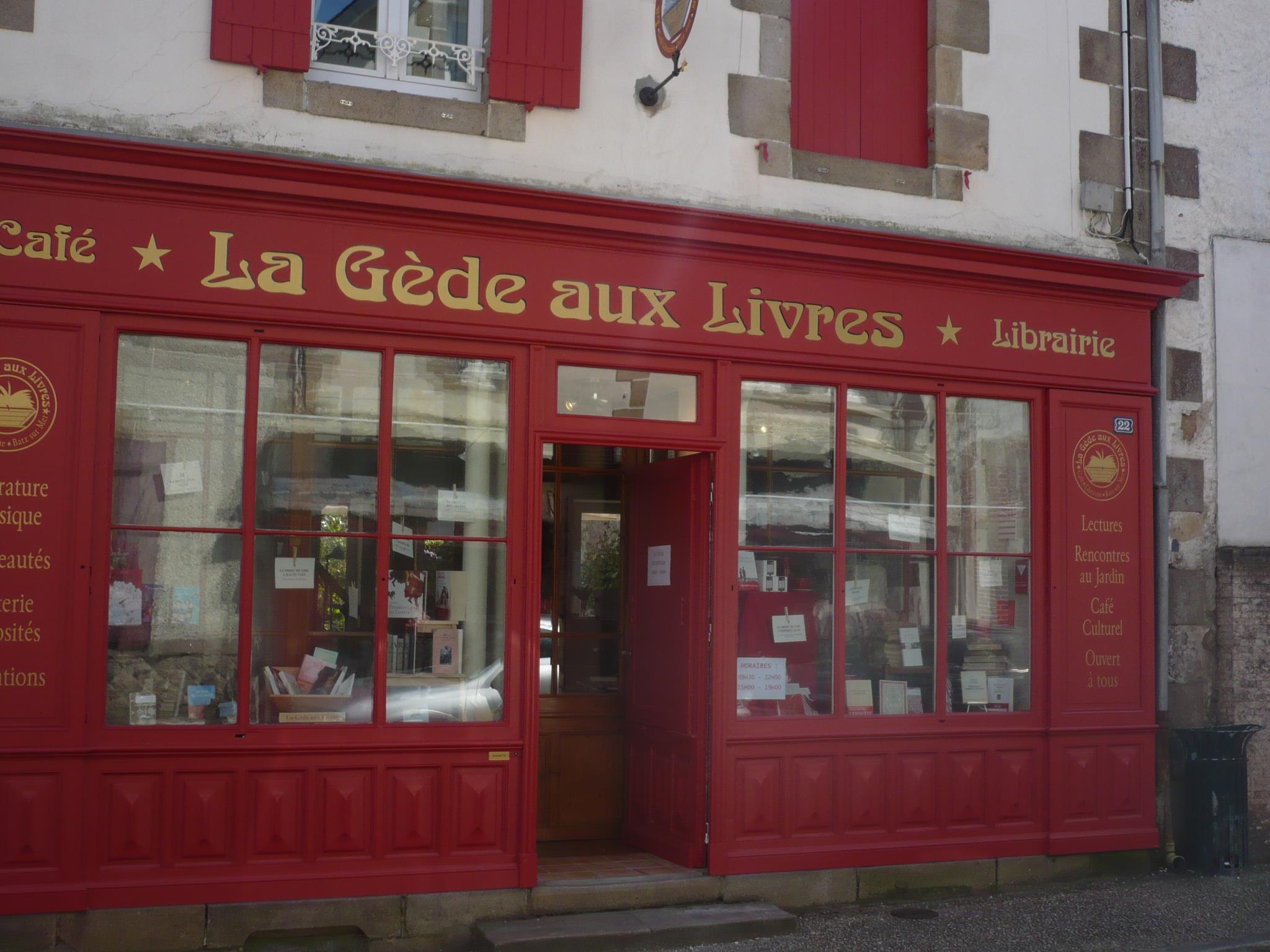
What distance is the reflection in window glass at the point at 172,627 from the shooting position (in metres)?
6.28

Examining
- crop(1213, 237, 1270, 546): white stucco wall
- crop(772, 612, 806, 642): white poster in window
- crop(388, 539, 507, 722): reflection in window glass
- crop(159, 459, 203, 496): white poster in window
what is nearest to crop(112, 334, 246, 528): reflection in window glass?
crop(159, 459, 203, 496): white poster in window

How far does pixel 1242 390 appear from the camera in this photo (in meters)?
8.86

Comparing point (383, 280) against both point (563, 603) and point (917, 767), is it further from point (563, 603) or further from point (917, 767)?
point (917, 767)

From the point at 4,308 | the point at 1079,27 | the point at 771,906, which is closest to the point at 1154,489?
the point at 1079,27

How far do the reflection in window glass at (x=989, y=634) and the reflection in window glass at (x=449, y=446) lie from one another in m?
3.05

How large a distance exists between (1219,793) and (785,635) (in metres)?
3.13

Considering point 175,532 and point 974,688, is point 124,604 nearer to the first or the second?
point 175,532

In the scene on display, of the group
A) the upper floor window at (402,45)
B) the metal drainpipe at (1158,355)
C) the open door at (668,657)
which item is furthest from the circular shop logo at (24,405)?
the metal drainpipe at (1158,355)

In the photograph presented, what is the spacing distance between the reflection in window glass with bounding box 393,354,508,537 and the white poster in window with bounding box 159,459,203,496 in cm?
99

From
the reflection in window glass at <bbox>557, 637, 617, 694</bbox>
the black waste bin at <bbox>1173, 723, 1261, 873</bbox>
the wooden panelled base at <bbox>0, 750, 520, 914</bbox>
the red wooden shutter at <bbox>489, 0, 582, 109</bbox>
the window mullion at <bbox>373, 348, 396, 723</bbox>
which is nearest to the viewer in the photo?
the wooden panelled base at <bbox>0, 750, 520, 914</bbox>

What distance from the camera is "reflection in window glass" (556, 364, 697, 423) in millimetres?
7164

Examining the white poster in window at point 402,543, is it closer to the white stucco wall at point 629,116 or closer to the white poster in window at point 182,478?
the white poster in window at point 182,478

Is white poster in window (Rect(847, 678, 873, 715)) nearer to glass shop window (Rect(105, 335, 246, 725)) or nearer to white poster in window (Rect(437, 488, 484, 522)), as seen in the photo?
white poster in window (Rect(437, 488, 484, 522))

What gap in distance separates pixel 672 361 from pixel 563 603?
2.03 meters
